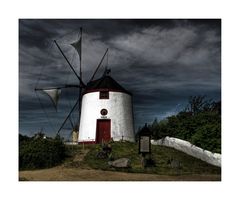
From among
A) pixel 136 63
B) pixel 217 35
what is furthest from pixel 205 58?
pixel 136 63

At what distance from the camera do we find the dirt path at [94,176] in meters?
14.5

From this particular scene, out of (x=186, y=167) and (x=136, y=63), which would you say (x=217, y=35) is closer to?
(x=136, y=63)

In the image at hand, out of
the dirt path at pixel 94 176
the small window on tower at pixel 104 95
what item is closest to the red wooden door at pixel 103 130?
the small window on tower at pixel 104 95

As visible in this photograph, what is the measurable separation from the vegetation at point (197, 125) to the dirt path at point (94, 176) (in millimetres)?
1689

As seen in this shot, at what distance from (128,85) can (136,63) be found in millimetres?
1512

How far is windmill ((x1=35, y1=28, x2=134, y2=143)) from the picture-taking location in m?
19.7

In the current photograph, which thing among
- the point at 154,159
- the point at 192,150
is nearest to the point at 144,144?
the point at 154,159

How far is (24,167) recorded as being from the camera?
50.9 ft

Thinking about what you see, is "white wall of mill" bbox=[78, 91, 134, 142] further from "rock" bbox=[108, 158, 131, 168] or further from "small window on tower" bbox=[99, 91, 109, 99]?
"rock" bbox=[108, 158, 131, 168]

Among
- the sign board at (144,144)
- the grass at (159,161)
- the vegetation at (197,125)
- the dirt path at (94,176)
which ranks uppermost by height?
the vegetation at (197,125)

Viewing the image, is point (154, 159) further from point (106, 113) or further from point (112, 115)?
point (106, 113)

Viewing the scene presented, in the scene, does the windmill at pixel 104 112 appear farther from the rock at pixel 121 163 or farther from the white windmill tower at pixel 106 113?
the rock at pixel 121 163

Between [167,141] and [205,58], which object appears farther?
[167,141]

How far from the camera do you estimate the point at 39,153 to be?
15805 mm
